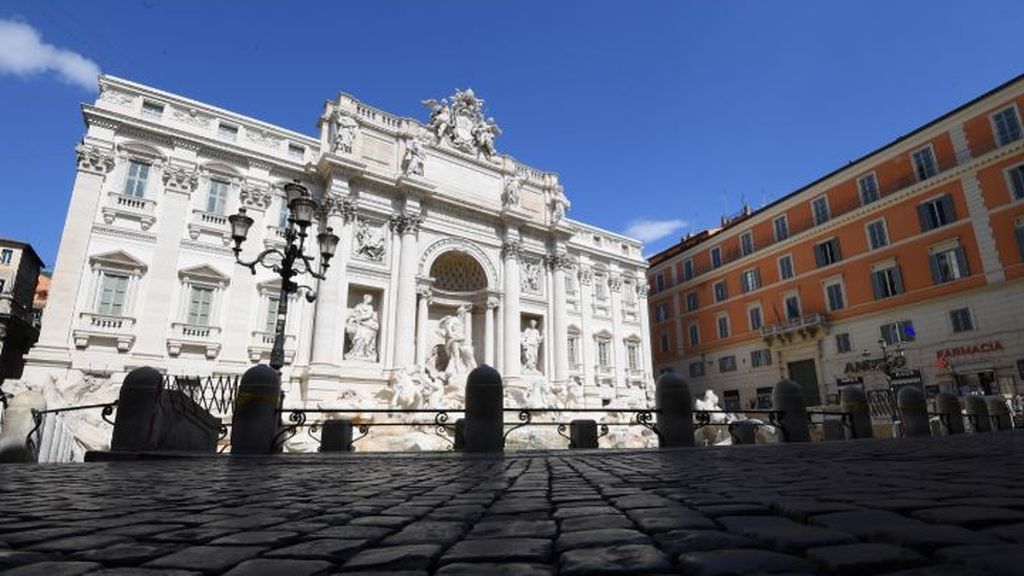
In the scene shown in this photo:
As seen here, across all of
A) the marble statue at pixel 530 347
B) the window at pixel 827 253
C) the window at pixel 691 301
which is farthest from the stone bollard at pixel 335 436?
the window at pixel 691 301

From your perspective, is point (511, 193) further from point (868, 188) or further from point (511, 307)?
point (868, 188)

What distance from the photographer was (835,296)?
29.6 meters

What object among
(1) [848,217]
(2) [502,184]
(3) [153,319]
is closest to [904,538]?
(3) [153,319]

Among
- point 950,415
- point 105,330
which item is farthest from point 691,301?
point 105,330

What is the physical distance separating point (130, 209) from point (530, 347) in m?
19.0

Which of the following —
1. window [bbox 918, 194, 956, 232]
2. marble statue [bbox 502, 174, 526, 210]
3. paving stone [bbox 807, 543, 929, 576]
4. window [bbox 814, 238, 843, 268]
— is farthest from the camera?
marble statue [bbox 502, 174, 526, 210]

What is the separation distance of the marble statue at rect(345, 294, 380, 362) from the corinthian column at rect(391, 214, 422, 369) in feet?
3.33

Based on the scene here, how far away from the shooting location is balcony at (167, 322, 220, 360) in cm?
1986

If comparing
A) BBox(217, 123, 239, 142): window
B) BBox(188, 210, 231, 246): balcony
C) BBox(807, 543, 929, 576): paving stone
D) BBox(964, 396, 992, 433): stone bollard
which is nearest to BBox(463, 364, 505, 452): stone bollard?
BBox(807, 543, 929, 576): paving stone

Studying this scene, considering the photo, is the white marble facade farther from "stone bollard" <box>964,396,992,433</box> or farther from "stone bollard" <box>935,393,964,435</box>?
"stone bollard" <box>964,396,992,433</box>

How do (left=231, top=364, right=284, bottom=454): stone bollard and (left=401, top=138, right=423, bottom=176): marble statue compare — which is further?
(left=401, top=138, right=423, bottom=176): marble statue

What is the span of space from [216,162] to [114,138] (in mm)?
3498

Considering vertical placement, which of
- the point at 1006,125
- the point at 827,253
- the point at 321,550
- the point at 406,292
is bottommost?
the point at 321,550

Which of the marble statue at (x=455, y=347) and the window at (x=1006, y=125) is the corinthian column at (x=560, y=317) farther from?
the window at (x=1006, y=125)
